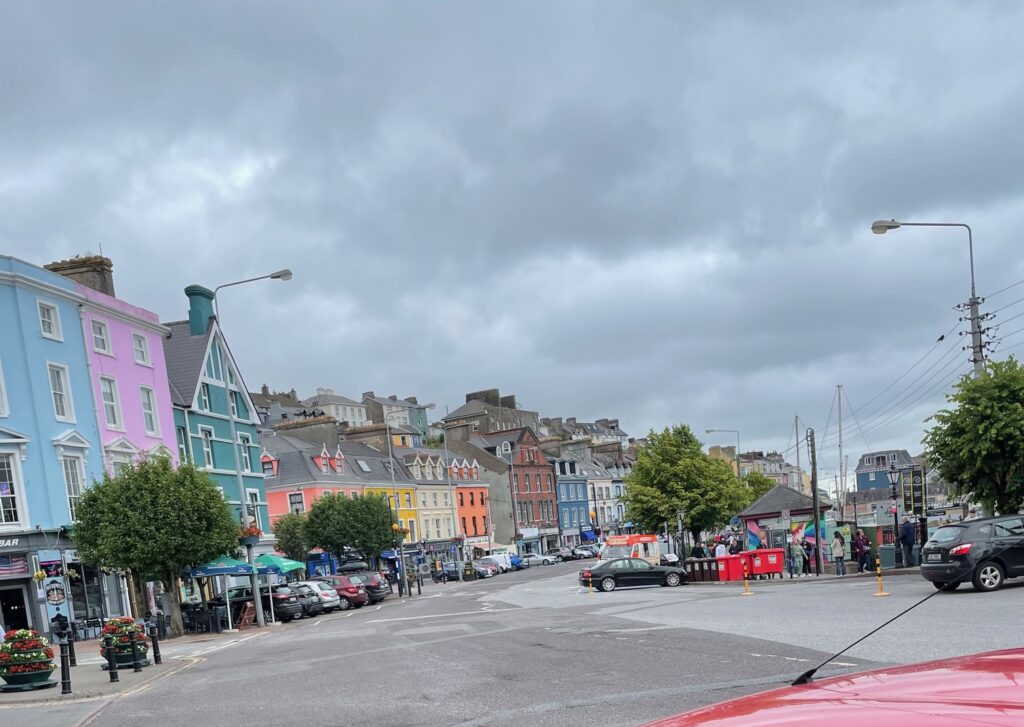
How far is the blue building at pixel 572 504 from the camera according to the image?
10500 cm

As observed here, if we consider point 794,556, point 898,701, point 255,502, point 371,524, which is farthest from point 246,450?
point 898,701

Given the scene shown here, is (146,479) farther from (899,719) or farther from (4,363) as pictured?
(899,719)

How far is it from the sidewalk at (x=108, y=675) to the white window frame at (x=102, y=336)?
11667mm

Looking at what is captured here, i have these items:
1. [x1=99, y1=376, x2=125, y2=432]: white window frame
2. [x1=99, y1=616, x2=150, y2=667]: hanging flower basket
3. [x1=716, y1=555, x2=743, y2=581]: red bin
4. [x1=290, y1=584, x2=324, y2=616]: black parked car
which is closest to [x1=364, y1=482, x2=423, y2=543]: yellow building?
[x1=290, y1=584, x2=324, y2=616]: black parked car

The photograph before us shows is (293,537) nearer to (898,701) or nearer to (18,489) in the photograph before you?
(18,489)

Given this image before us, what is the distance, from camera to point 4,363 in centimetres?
3056

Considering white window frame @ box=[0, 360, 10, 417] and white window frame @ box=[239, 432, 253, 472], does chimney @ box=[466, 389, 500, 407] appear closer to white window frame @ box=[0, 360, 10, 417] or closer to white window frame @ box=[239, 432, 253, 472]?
white window frame @ box=[239, 432, 253, 472]

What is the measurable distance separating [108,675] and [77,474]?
665 inches

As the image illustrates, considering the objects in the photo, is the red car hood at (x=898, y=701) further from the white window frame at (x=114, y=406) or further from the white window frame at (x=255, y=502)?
the white window frame at (x=255, y=502)

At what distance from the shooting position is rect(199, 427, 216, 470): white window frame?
44.0 meters

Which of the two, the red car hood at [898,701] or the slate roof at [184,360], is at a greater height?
the slate roof at [184,360]

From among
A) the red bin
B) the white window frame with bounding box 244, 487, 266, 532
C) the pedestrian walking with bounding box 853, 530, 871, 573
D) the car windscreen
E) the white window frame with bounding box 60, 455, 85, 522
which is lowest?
the red bin

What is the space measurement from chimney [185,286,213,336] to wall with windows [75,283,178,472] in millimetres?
5362

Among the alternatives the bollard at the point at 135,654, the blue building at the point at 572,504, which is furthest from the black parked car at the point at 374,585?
the blue building at the point at 572,504
